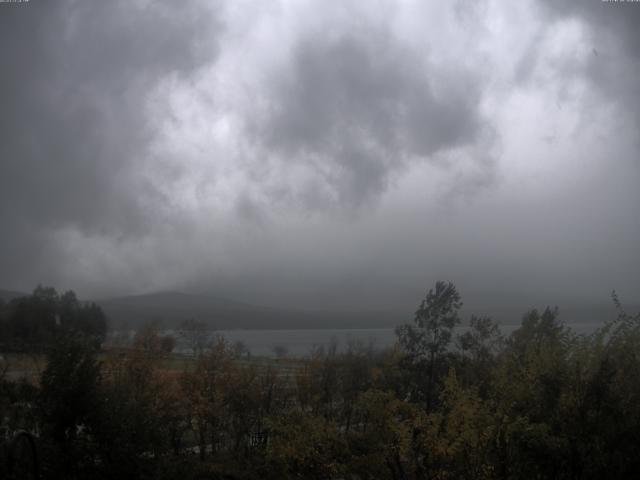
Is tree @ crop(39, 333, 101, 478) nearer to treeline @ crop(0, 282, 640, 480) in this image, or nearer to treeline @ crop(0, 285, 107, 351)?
treeline @ crop(0, 282, 640, 480)

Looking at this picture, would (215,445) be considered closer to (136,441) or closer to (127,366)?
(127,366)

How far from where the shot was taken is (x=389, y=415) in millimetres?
20469

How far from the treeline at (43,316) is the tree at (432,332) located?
182 ft

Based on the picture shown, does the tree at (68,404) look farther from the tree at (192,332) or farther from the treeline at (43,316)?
the treeline at (43,316)

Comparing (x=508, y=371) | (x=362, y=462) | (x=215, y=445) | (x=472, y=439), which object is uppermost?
(x=508, y=371)

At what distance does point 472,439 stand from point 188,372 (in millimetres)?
24744

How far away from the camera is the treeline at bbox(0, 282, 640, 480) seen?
623 inches

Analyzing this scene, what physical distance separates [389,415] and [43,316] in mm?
82644

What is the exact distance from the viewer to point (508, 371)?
2080cm

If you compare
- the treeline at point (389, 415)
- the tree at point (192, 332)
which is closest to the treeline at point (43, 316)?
the tree at point (192, 332)

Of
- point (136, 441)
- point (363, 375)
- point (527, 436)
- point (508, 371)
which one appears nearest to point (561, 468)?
point (527, 436)

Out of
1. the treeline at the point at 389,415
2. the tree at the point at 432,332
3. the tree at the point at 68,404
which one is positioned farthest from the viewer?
the tree at the point at 432,332

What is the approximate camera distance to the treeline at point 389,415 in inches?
623

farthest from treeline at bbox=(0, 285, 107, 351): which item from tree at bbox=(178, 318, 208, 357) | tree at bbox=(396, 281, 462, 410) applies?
tree at bbox=(396, 281, 462, 410)
